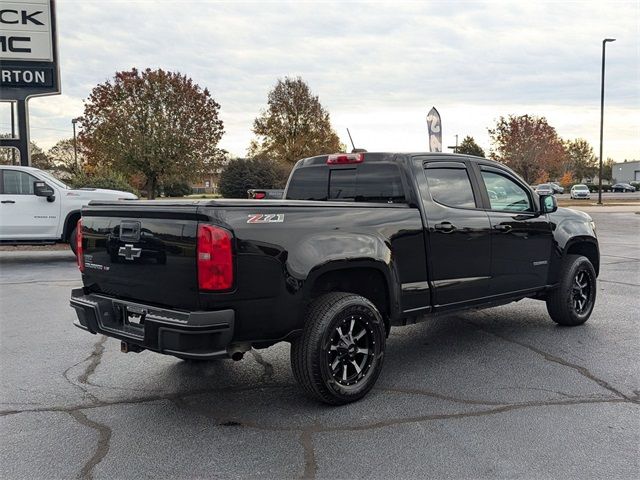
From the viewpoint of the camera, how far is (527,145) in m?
48.6

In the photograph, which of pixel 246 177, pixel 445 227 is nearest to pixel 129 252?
pixel 445 227

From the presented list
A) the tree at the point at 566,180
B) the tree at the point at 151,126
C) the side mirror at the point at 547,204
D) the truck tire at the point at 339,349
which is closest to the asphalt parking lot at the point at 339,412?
the truck tire at the point at 339,349

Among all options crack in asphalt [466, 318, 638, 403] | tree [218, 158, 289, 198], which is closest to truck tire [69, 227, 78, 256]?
crack in asphalt [466, 318, 638, 403]

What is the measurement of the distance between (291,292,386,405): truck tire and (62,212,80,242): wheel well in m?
9.38

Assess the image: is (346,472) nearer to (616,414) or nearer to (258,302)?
(258,302)

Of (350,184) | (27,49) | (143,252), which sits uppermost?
(27,49)

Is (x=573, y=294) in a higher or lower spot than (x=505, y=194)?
lower

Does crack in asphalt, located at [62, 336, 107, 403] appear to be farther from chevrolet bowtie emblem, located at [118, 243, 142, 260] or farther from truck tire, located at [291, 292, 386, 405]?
truck tire, located at [291, 292, 386, 405]

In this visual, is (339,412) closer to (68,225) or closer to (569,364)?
(569,364)

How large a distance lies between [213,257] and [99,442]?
1355mm

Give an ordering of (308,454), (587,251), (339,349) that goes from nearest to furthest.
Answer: (308,454) < (339,349) < (587,251)

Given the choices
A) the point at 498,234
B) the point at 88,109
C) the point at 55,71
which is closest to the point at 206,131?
the point at 88,109

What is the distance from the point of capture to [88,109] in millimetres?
36500

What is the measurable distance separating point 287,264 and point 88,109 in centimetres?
3679
